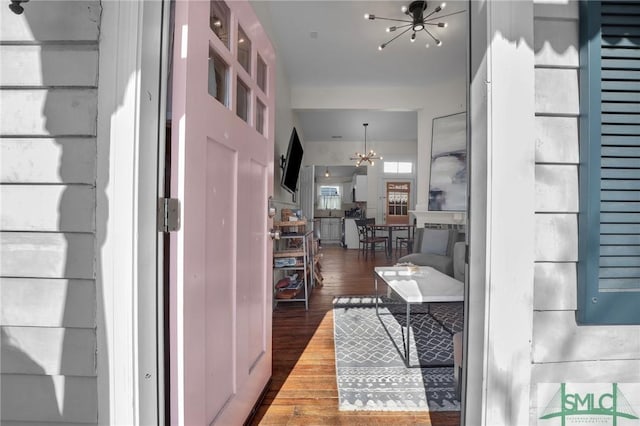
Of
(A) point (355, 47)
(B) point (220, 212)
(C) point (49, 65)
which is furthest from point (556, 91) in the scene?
(A) point (355, 47)

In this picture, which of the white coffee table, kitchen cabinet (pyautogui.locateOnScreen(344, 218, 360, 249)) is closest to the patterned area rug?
the white coffee table

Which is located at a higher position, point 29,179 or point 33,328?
point 29,179

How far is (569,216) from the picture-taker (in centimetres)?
78

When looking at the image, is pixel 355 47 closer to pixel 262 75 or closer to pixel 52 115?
pixel 262 75

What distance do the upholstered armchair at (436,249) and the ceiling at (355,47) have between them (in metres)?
2.45

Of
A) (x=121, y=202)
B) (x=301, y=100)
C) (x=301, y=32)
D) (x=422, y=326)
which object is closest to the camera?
(x=121, y=202)

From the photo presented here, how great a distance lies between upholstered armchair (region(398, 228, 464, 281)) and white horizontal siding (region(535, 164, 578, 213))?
9.35 ft

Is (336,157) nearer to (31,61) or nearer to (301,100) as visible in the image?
(301,100)

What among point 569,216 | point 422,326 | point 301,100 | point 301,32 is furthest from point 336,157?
point 569,216

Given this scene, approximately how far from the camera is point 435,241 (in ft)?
13.4

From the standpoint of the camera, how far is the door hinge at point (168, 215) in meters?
0.79

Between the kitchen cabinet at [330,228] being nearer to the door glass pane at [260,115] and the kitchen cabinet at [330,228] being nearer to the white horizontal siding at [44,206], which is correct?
the door glass pane at [260,115]

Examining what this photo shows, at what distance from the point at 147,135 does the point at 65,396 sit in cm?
74

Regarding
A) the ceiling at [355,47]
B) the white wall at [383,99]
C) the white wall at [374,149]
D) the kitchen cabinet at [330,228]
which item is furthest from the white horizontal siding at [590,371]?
the kitchen cabinet at [330,228]
